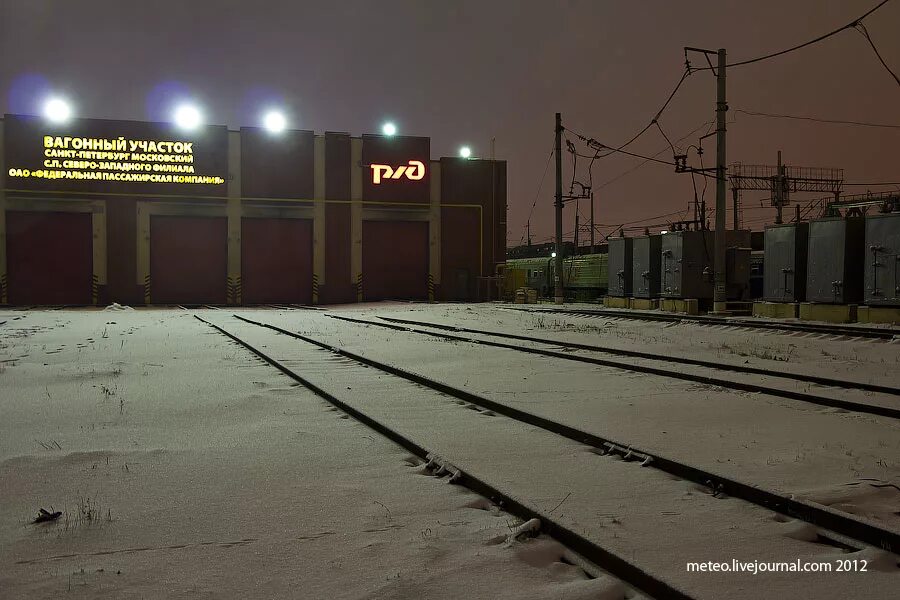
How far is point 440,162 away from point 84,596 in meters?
42.8

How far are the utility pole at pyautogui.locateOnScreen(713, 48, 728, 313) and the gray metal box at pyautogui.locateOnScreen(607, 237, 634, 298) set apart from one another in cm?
748

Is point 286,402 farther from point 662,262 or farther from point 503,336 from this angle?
point 662,262

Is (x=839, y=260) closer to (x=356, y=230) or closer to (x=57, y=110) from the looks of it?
(x=356, y=230)

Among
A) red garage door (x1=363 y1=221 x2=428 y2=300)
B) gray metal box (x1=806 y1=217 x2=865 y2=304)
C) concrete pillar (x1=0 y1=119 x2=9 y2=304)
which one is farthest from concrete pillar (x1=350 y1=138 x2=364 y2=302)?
gray metal box (x1=806 y1=217 x2=865 y2=304)

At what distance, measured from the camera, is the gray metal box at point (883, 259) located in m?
19.1

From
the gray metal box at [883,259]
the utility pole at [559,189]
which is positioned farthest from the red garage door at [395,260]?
the gray metal box at [883,259]

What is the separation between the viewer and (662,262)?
95.1 ft

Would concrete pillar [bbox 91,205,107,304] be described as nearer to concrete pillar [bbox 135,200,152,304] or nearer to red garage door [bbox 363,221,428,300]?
concrete pillar [bbox 135,200,152,304]

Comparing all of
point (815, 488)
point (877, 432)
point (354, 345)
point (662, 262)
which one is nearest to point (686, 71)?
point (662, 262)

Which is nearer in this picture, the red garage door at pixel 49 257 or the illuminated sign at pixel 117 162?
the red garage door at pixel 49 257

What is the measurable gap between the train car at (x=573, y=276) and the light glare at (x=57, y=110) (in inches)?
1054

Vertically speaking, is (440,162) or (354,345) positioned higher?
(440,162)

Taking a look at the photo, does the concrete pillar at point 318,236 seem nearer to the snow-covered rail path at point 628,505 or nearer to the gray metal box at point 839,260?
the gray metal box at point 839,260

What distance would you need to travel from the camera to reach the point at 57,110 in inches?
1556
